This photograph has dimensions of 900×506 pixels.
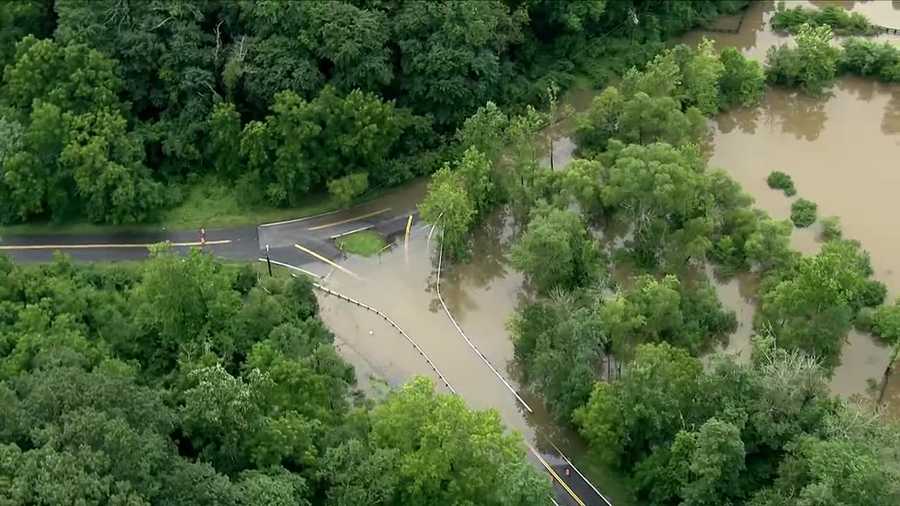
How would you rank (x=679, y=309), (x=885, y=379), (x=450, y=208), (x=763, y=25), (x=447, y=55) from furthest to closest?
(x=763, y=25) → (x=447, y=55) → (x=450, y=208) → (x=885, y=379) → (x=679, y=309)

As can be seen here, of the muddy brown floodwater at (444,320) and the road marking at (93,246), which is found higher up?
the road marking at (93,246)

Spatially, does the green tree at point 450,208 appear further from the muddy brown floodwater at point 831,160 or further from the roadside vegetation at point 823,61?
the roadside vegetation at point 823,61

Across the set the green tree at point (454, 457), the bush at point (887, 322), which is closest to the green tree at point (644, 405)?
the green tree at point (454, 457)

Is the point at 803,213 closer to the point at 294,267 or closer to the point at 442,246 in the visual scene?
the point at 442,246

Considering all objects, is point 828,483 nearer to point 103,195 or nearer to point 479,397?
point 479,397

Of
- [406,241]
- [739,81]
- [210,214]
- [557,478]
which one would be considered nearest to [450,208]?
[406,241]

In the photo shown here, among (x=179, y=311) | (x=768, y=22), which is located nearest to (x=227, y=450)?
(x=179, y=311)
